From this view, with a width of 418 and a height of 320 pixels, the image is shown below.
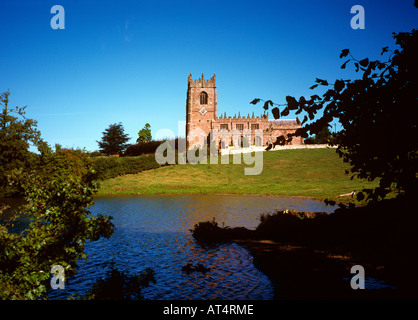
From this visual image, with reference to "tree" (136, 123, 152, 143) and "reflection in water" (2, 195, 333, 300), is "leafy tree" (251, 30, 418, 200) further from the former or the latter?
"tree" (136, 123, 152, 143)

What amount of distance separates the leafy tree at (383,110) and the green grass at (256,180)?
2550 centimetres

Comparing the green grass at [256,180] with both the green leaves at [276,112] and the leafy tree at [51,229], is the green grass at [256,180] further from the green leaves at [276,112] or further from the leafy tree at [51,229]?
the leafy tree at [51,229]

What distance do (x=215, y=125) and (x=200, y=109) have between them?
7.46 metres

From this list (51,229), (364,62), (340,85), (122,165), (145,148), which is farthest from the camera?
(145,148)

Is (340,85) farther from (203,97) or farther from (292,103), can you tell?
(203,97)

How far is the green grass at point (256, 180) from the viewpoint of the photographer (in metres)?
37.9

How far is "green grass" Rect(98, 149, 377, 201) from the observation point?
37906 mm

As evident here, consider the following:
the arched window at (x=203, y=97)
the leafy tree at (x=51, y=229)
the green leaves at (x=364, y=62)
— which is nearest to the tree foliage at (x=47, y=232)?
the leafy tree at (x=51, y=229)

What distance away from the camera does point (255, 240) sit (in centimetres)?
1498

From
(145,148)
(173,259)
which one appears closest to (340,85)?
(173,259)

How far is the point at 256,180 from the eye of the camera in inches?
1859

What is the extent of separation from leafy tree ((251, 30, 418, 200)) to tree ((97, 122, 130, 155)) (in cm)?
8738

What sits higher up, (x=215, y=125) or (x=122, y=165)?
(x=215, y=125)
